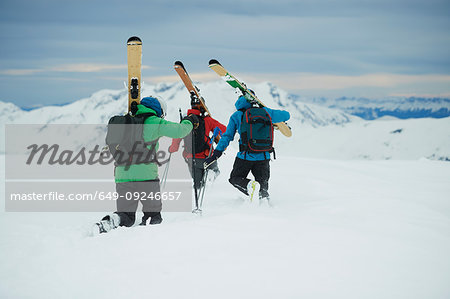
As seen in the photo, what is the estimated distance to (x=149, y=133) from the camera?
615cm

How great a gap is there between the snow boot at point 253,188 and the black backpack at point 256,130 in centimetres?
66

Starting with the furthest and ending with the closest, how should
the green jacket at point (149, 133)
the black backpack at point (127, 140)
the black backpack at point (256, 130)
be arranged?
the black backpack at point (256, 130), the green jacket at point (149, 133), the black backpack at point (127, 140)

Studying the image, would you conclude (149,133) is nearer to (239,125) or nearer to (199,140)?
(239,125)

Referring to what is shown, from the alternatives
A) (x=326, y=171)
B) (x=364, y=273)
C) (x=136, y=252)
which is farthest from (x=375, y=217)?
Answer: (x=326, y=171)

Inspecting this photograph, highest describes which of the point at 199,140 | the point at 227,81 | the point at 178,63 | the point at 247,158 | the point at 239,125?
the point at 178,63

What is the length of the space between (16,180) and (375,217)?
9.78 meters

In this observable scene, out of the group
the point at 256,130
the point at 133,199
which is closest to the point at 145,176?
the point at 133,199

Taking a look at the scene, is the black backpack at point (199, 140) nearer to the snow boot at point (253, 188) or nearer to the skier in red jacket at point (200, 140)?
the skier in red jacket at point (200, 140)

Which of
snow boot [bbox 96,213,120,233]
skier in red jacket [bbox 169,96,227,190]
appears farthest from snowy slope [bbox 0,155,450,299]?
skier in red jacket [bbox 169,96,227,190]

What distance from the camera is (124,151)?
20.0 feet

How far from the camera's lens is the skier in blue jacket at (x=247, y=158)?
7445 millimetres

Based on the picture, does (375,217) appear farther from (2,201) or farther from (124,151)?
(2,201)

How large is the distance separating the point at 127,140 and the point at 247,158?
260 cm

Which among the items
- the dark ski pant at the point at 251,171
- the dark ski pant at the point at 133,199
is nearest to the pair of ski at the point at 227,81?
the dark ski pant at the point at 251,171
